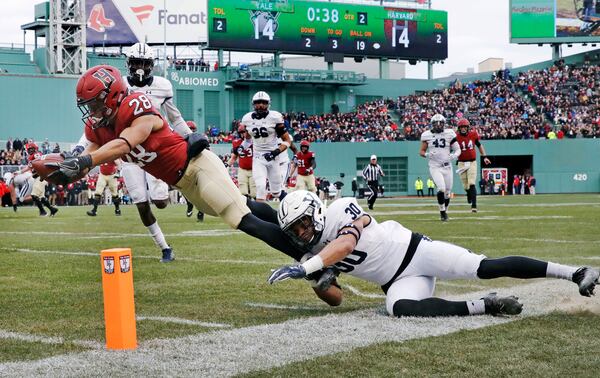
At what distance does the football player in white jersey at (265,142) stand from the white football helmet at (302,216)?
895 cm

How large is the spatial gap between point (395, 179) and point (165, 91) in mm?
39460

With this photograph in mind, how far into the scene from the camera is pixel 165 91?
9.00 metres

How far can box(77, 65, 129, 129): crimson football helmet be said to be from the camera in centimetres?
611

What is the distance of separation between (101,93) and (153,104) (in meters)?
1.97

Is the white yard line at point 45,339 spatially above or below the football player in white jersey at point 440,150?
below

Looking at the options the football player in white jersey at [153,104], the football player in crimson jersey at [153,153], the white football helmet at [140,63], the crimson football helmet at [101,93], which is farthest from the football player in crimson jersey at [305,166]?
the crimson football helmet at [101,93]

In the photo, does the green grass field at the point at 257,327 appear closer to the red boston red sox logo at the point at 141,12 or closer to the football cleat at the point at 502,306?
the football cleat at the point at 502,306

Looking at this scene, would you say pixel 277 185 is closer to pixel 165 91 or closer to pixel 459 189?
pixel 165 91

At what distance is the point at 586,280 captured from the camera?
5.45m

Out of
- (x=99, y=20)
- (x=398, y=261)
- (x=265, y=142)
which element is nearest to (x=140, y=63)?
(x=398, y=261)

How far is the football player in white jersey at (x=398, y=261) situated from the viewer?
5441mm

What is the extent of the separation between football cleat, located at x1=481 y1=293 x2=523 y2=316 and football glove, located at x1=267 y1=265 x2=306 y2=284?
127 centimetres

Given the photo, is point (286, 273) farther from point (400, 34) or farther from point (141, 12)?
point (400, 34)

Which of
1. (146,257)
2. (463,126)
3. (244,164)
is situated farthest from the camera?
(463,126)
